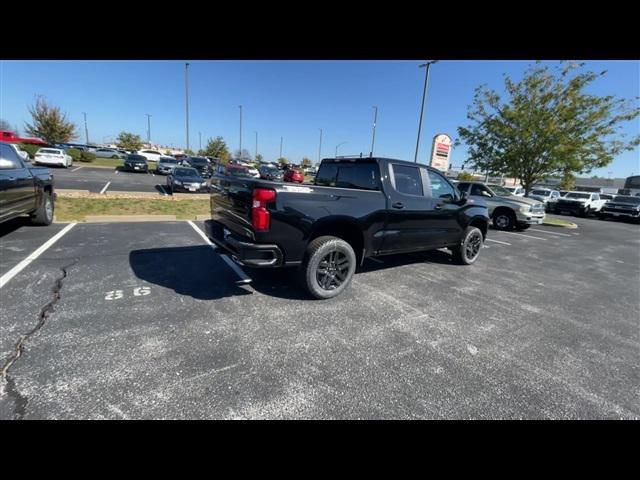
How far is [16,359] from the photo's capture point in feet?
8.00

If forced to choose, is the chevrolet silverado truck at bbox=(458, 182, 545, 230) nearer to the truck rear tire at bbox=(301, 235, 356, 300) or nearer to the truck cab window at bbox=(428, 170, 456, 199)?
the truck cab window at bbox=(428, 170, 456, 199)

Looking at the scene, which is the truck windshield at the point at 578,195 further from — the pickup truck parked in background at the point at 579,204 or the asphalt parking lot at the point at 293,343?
the asphalt parking lot at the point at 293,343

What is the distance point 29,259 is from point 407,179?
6.10m

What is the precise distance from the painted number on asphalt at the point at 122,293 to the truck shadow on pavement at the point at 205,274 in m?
0.24

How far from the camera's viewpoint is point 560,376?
2.74m

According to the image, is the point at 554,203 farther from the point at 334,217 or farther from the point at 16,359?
the point at 16,359

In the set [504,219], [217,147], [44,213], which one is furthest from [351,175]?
[217,147]

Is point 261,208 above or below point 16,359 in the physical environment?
above

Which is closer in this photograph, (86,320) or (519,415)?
(519,415)
